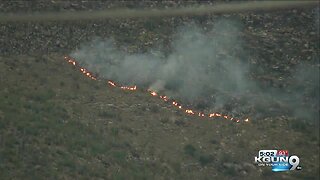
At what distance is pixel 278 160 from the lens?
27406 mm

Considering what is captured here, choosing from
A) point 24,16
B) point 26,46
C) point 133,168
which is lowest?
point 133,168

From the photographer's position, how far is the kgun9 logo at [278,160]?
27170mm

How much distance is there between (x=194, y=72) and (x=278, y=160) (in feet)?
33.9

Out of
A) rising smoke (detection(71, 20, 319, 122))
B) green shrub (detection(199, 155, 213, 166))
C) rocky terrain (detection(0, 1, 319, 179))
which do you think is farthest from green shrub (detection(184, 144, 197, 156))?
rising smoke (detection(71, 20, 319, 122))

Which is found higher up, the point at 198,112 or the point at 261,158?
the point at 198,112

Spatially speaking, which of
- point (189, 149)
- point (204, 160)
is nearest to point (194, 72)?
point (189, 149)

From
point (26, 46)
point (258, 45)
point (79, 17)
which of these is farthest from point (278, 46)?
point (26, 46)

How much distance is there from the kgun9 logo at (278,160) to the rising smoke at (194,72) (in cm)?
476

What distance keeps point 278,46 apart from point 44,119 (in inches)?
812

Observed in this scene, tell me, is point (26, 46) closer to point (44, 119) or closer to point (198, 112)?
point (44, 119)

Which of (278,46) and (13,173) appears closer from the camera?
(13,173)

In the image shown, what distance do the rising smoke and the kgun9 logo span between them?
15.6 feet

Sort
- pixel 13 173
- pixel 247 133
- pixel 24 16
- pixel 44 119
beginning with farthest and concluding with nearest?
pixel 24 16 < pixel 247 133 < pixel 44 119 < pixel 13 173

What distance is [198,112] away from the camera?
31.5 m
